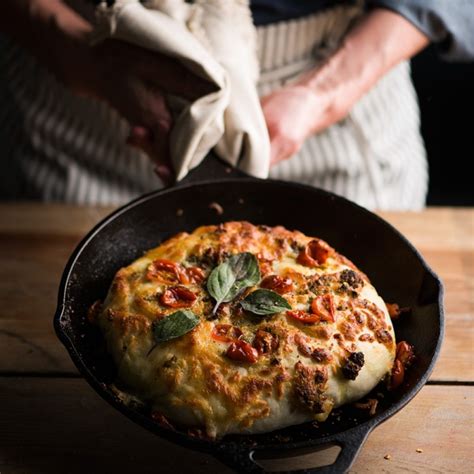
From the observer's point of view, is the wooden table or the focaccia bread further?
the wooden table

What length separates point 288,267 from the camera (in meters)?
1.43

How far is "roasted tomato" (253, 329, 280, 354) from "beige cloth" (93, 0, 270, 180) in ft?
1.78

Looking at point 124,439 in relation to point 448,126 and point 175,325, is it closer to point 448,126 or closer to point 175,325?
point 175,325

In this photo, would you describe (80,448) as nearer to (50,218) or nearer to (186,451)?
(186,451)

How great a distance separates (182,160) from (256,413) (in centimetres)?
67

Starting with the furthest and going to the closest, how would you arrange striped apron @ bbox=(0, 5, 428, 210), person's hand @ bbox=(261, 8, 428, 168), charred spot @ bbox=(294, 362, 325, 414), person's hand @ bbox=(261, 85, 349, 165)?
striped apron @ bbox=(0, 5, 428, 210), person's hand @ bbox=(261, 8, 428, 168), person's hand @ bbox=(261, 85, 349, 165), charred spot @ bbox=(294, 362, 325, 414)

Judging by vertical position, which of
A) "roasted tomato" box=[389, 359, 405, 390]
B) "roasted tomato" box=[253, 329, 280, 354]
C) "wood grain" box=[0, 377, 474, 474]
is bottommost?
"wood grain" box=[0, 377, 474, 474]

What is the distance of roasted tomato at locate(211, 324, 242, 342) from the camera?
49.7 inches

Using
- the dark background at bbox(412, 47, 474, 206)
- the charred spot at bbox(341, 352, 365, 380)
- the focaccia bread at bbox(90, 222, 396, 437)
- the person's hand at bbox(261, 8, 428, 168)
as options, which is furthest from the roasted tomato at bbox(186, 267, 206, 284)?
the dark background at bbox(412, 47, 474, 206)

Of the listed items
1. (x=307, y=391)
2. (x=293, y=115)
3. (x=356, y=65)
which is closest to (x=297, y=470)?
(x=307, y=391)

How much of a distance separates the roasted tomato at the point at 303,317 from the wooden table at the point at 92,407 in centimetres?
27

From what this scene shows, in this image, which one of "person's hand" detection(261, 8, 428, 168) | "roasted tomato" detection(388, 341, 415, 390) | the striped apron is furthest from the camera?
the striped apron

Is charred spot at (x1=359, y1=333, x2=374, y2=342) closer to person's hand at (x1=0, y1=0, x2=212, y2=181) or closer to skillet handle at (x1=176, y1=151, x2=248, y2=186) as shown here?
skillet handle at (x1=176, y1=151, x2=248, y2=186)

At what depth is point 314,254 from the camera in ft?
4.83
